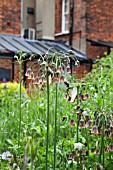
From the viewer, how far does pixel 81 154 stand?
110 inches

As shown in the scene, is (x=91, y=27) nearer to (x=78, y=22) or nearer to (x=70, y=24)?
(x=78, y=22)

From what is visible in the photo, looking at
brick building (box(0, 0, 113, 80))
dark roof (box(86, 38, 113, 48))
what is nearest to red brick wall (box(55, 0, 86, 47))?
brick building (box(0, 0, 113, 80))

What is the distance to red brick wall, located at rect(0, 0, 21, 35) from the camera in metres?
13.3

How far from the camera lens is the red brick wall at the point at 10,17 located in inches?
524

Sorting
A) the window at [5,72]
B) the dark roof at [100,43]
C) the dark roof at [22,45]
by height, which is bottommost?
the window at [5,72]

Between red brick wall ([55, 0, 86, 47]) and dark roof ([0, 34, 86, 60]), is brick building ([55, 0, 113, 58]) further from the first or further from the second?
dark roof ([0, 34, 86, 60])

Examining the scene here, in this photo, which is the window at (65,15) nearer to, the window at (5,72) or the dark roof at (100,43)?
the dark roof at (100,43)

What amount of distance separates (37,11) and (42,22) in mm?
929

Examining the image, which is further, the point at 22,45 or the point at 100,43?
the point at 100,43

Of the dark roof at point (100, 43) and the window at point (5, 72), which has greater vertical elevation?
the dark roof at point (100, 43)

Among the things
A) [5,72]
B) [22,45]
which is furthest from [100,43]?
[5,72]

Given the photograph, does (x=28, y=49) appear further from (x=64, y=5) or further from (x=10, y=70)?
(x=64, y=5)

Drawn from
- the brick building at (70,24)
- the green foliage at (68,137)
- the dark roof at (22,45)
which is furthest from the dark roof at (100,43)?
the green foliage at (68,137)

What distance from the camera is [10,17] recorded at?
13484 millimetres
